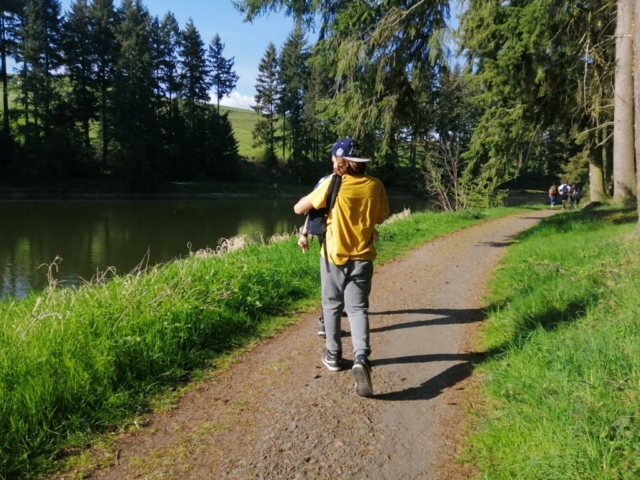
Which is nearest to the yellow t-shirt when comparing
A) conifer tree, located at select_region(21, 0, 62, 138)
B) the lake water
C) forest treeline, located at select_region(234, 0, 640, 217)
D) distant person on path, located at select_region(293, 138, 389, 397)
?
distant person on path, located at select_region(293, 138, 389, 397)

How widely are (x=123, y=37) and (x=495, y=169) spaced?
47475mm

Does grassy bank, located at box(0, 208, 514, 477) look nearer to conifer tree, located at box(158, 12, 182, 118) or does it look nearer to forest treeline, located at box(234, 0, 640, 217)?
forest treeline, located at box(234, 0, 640, 217)

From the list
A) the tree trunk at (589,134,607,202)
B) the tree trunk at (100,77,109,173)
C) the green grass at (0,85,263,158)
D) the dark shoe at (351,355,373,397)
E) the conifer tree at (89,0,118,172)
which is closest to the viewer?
the dark shoe at (351,355,373,397)

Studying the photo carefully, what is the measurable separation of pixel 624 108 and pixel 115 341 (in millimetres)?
13292

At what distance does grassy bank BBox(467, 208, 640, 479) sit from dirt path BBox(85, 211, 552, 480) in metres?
0.28

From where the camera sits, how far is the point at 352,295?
384 centimetres

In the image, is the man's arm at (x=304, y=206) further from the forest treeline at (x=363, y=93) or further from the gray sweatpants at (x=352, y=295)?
the forest treeline at (x=363, y=93)

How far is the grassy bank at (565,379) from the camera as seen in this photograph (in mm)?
2430

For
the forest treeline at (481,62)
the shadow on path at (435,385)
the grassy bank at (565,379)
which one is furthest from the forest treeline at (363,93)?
the shadow on path at (435,385)

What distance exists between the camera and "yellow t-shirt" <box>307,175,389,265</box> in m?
3.79

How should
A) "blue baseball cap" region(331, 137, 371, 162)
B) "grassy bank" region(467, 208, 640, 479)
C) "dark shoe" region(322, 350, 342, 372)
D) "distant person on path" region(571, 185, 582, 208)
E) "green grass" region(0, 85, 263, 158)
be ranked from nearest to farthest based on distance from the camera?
1. "grassy bank" region(467, 208, 640, 479)
2. "blue baseball cap" region(331, 137, 371, 162)
3. "dark shoe" region(322, 350, 342, 372)
4. "distant person on path" region(571, 185, 582, 208)
5. "green grass" region(0, 85, 263, 158)

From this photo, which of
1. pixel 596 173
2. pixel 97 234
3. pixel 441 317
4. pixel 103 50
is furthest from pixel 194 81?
pixel 441 317

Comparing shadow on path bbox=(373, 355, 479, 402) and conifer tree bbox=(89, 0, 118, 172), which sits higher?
conifer tree bbox=(89, 0, 118, 172)

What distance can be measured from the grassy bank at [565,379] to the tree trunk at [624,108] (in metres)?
7.62
